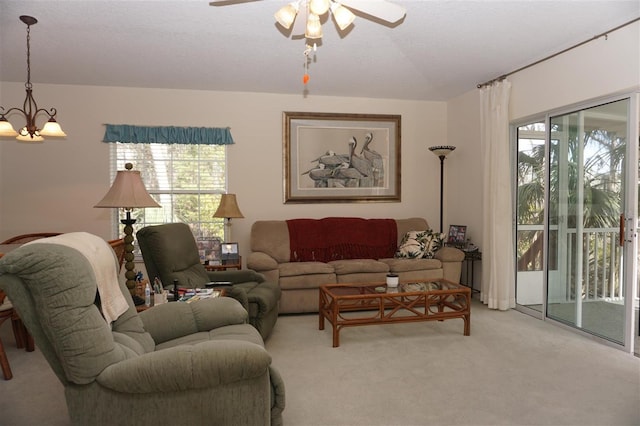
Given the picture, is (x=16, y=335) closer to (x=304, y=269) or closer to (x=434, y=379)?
(x=304, y=269)

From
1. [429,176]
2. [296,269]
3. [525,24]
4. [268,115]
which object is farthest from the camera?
[429,176]

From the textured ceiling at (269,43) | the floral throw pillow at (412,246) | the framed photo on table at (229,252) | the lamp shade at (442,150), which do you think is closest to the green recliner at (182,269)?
the framed photo on table at (229,252)

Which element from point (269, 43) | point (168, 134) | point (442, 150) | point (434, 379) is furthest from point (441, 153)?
point (168, 134)

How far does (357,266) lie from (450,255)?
3.57 ft

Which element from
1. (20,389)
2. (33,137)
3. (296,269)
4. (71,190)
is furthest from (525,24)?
(71,190)

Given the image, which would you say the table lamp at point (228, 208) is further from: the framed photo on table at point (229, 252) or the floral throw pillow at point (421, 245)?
the floral throw pillow at point (421, 245)

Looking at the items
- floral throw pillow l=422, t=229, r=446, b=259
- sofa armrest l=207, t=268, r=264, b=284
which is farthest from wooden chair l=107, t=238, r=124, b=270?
floral throw pillow l=422, t=229, r=446, b=259

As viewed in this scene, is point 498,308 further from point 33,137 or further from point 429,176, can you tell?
point 33,137

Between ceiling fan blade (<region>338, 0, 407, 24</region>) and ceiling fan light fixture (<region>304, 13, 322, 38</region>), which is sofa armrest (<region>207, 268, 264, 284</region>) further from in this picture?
ceiling fan blade (<region>338, 0, 407, 24</region>)

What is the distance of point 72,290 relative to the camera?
1562 mm

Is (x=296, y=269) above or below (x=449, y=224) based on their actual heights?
below

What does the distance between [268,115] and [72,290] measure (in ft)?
13.1

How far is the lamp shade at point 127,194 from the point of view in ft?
9.05

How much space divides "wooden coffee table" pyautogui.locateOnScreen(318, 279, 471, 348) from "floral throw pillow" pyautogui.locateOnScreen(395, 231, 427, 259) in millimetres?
968
